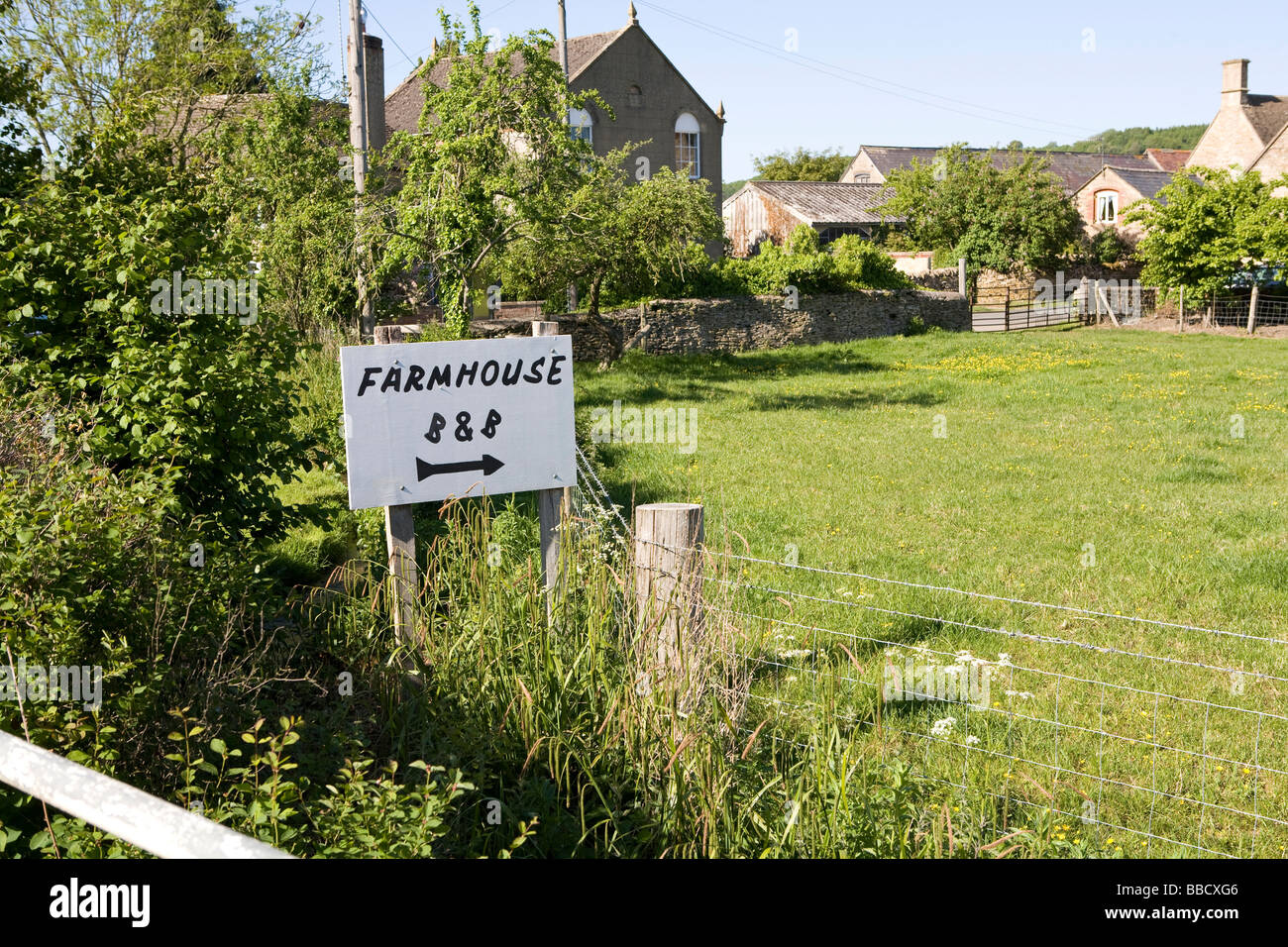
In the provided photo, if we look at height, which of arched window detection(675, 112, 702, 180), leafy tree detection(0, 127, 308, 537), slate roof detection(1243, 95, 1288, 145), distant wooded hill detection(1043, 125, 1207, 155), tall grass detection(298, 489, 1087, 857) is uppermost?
distant wooded hill detection(1043, 125, 1207, 155)

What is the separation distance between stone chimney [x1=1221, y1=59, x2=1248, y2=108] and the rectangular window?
24517mm

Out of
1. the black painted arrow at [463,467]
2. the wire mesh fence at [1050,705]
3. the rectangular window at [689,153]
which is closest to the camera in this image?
the wire mesh fence at [1050,705]

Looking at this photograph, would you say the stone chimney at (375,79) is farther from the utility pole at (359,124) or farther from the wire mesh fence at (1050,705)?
the wire mesh fence at (1050,705)

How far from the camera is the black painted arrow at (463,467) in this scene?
4.84 m

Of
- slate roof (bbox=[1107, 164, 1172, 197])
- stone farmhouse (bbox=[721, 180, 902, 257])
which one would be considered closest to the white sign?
stone farmhouse (bbox=[721, 180, 902, 257])

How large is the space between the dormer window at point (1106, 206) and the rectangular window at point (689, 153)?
1879 centimetres

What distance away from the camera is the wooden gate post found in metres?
4.65

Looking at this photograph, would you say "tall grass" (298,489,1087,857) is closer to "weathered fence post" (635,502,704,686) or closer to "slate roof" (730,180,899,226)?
"weathered fence post" (635,502,704,686)

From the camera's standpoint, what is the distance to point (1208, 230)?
30750 millimetres

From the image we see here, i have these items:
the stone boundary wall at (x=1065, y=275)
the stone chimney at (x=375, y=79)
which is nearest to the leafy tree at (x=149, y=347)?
the stone chimney at (x=375, y=79)

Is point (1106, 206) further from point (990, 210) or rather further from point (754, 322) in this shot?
point (754, 322)

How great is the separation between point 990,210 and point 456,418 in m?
36.9

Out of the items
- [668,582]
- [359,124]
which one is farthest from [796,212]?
[668,582]
